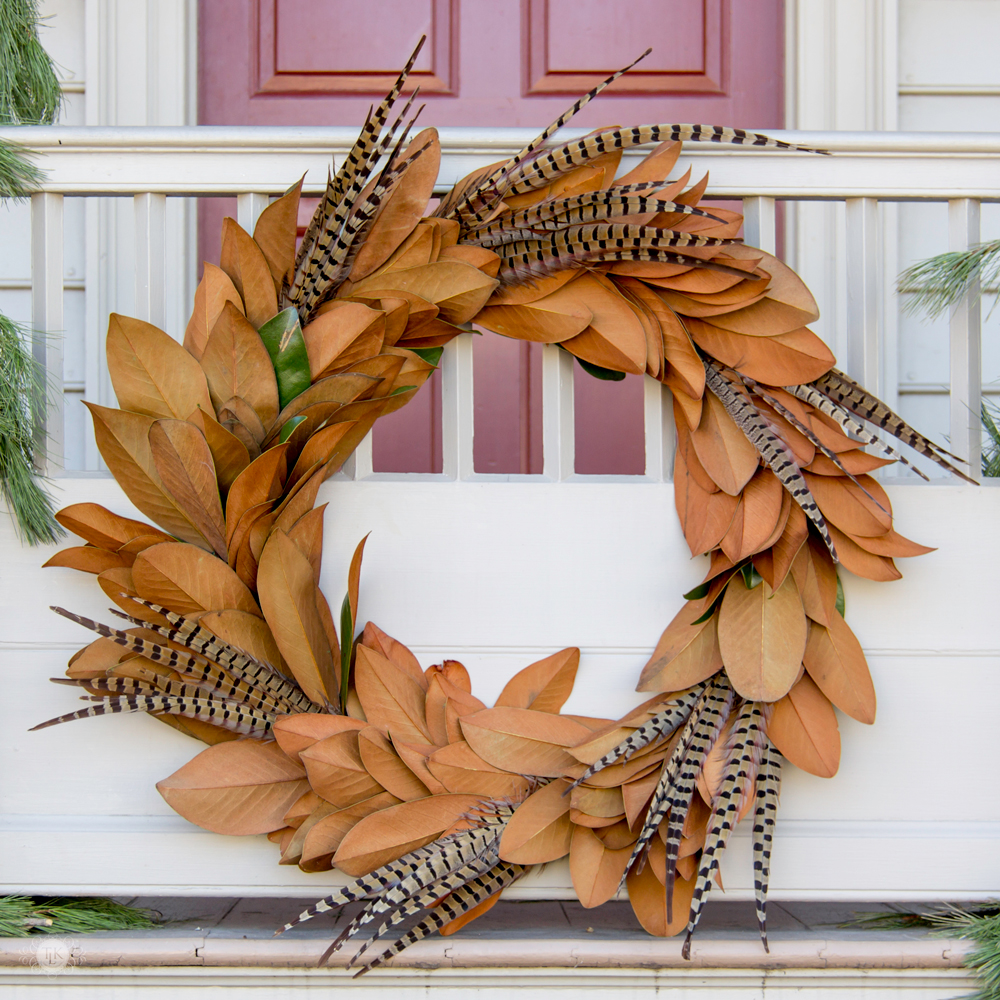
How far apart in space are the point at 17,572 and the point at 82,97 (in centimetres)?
108

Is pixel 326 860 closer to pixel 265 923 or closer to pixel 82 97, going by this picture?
pixel 265 923

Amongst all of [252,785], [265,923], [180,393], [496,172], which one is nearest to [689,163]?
[496,172]

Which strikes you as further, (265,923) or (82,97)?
(82,97)

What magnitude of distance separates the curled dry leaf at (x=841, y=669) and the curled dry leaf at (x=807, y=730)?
1 centimetres

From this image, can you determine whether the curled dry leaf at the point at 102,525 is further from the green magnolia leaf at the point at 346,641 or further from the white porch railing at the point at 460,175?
the green magnolia leaf at the point at 346,641

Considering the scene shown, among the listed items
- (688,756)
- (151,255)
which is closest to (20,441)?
(151,255)

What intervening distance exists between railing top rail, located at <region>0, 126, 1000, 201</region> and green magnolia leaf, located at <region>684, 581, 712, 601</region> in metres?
0.44

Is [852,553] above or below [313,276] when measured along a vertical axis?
below

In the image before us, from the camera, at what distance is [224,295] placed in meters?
0.83

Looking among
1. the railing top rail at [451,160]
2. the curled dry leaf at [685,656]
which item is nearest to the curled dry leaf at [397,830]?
the curled dry leaf at [685,656]

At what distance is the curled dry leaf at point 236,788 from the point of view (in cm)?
80

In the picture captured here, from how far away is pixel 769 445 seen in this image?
81 centimetres

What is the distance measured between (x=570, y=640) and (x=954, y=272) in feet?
1.97

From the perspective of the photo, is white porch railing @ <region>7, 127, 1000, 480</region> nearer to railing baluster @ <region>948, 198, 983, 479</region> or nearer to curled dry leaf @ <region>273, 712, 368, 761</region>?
railing baluster @ <region>948, 198, 983, 479</region>
